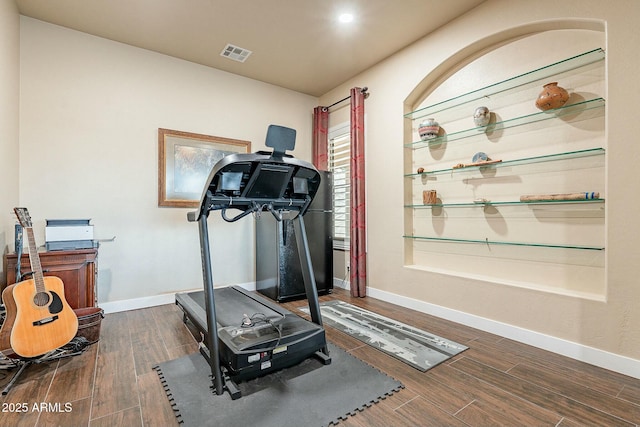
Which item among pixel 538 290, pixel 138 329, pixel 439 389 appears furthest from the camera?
pixel 138 329

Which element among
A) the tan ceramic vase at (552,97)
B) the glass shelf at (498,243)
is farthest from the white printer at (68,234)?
the tan ceramic vase at (552,97)

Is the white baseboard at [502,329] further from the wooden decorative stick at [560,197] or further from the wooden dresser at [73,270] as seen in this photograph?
the wooden decorative stick at [560,197]

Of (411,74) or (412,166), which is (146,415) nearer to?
(412,166)

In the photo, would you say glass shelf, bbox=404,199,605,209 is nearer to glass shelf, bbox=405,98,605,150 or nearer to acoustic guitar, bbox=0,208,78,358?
glass shelf, bbox=405,98,605,150

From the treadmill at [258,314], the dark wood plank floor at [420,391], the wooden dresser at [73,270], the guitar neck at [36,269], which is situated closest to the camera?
the dark wood plank floor at [420,391]

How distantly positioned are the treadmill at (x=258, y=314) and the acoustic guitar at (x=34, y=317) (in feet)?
3.09

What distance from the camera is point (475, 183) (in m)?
3.10

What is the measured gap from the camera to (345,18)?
312 centimetres

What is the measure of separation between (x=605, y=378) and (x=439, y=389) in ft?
3.82

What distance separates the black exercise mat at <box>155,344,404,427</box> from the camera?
5.41 feet

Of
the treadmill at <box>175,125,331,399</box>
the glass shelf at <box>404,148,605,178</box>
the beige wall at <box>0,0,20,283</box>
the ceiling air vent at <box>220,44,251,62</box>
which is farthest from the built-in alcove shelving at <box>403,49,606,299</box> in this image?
the beige wall at <box>0,0,20,283</box>

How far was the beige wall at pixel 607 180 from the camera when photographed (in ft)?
6.94

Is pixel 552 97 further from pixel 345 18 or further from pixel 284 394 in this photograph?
pixel 284 394

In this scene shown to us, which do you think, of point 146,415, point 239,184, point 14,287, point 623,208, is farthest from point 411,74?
point 14,287
